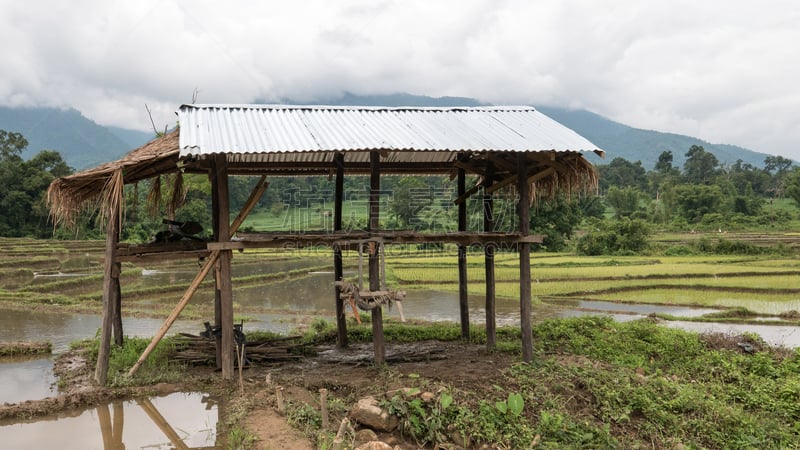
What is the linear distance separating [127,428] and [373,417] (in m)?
3.23

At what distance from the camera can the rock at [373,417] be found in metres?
6.36

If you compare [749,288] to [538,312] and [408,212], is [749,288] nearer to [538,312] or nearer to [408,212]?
[538,312]

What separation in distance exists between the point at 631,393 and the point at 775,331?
340 inches

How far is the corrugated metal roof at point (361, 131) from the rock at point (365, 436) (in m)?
3.86

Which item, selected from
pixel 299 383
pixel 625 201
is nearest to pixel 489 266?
pixel 299 383

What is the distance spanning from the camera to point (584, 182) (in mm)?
8828

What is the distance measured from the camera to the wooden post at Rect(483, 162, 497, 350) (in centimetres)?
1013

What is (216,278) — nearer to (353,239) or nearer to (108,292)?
(108,292)

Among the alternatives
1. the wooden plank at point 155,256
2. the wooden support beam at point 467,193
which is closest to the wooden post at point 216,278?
the wooden plank at point 155,256

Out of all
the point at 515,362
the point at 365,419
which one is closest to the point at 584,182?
the point at 515,362

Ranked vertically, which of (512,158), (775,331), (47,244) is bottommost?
(775,331)

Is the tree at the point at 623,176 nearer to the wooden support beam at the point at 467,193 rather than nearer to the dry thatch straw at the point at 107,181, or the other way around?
the wooden support beam at the point at 467,193

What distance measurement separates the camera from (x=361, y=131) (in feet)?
29.0

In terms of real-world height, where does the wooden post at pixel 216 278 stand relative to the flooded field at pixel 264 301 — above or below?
above
